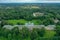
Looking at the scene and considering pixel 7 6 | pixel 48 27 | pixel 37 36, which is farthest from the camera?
pixel 7 6

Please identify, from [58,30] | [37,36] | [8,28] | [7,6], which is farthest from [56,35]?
[7,6]

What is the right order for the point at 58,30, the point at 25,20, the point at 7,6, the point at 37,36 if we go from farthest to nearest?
the point at 7,6, the point at 25,20, the point at 58,30, the point at 37,36

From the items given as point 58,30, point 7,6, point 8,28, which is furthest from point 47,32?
point 7,6

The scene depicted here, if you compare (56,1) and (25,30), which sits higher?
(25,30)

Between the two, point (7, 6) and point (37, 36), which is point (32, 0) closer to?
point (7, 6)

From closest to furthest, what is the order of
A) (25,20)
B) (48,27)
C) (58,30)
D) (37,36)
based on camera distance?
1. (37,36)
2. (58,30)
3. (48,27)
4. (25,20)

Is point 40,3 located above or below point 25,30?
below

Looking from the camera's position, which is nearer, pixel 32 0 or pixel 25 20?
pixel 25 20

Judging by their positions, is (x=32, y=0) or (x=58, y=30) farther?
(x=32, y=0)

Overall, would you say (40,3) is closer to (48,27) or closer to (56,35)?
(48,27)
